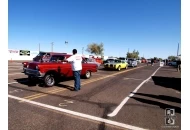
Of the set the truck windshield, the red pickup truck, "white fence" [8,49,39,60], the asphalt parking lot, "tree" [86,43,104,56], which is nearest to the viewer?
the asphalt parking lot

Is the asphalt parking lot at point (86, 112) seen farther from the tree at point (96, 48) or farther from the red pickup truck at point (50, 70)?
the tree at point (96, 48)

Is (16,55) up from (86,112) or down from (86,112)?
up

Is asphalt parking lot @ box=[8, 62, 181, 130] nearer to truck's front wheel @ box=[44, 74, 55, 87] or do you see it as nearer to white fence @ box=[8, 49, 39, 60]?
truck's front wheel @ box=[44, 74, 55, 87]

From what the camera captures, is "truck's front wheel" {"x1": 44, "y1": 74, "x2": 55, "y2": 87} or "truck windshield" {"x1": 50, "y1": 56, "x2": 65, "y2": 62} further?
"truck windshield" {"x1": 50, "y1": 56, "x2": 65, "y2": 62}

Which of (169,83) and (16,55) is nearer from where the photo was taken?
(169,83)

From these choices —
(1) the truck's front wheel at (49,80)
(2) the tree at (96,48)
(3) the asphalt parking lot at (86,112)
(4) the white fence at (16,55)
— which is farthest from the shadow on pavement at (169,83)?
(2) the tree at (96,48)

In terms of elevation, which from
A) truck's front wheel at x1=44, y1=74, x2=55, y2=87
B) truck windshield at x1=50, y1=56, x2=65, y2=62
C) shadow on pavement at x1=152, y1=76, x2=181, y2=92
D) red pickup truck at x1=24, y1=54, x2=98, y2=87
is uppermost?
truck windshield at x1=50, y1=56, x2=65, y2=62

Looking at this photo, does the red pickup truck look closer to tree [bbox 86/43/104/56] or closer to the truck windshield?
the truck windshield

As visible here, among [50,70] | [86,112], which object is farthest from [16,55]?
[86,112]

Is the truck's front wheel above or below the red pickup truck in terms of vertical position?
below

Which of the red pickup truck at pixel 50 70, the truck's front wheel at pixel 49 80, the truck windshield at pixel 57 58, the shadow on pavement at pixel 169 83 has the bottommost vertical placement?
the shadow on pavement at pixel 169 83

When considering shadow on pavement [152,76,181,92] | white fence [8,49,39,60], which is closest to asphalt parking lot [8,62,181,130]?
shadow on pavement [152,76,181,92]

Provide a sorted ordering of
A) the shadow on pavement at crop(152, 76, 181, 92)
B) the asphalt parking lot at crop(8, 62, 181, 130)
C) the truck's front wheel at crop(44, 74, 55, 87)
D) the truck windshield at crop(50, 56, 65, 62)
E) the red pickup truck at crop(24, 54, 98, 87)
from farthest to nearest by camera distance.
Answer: the shadow on pavement at crop(152, 76, 181, 92) → the truck windshield at crop(50, 56, 65, 62) → the truck's front wheel at crop(44, 74, 55, 87) → the red pickup truck at crop(24, 54, 98, 87) → the asphalt parking lot at crop(8, 62, 181, 130)

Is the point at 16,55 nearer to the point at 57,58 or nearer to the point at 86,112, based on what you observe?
the point at 57,58
